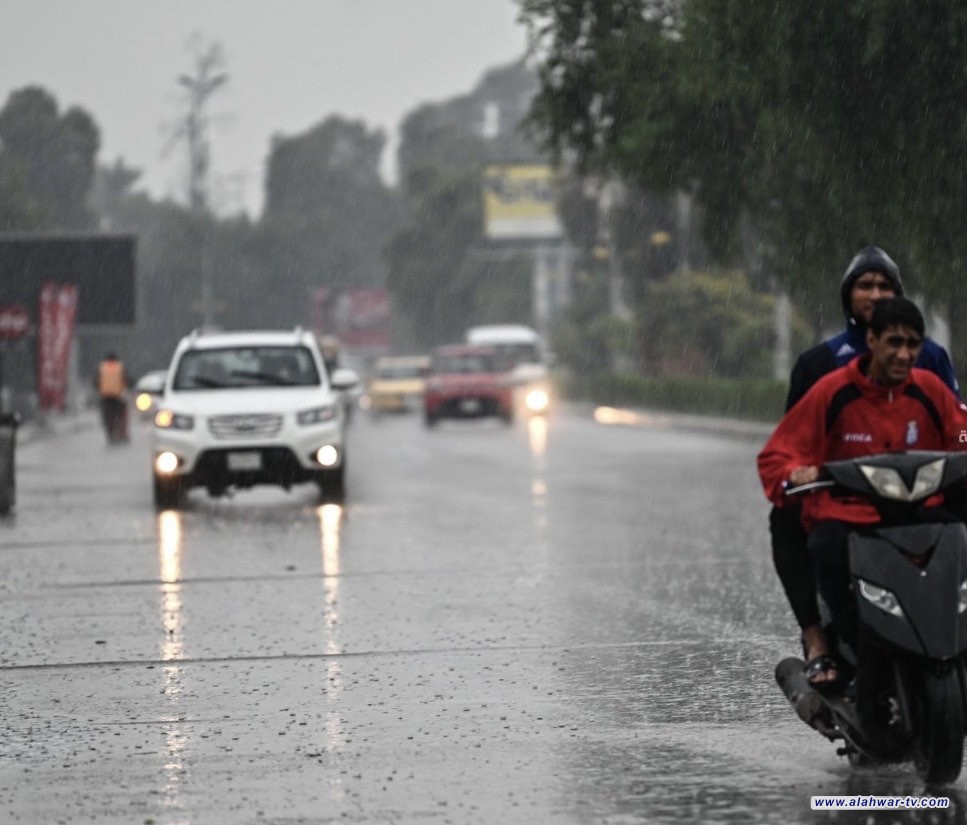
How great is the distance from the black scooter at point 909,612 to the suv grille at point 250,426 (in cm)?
1521

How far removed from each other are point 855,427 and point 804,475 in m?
0.40

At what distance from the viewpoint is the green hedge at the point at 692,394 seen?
148 ft

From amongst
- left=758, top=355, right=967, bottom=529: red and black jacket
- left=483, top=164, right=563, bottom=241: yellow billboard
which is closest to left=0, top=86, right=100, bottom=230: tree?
left=483, top=164, right=563, bottom=241: yellow billboard

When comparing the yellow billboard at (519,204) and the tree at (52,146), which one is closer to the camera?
the yellow billboard at (519,204)

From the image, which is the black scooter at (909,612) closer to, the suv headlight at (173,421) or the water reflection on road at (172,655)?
the water reflection on road at (172,655)

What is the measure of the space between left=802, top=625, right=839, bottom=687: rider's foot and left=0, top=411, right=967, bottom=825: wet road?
1.18 feet

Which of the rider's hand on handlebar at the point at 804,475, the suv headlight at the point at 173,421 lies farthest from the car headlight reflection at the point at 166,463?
the rider's hand on handlebar at the point at 804,475

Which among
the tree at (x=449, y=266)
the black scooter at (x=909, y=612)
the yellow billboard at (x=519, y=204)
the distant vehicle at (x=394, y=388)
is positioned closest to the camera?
the black scooter at (x=909, y=612)

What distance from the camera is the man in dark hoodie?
25.5 ft

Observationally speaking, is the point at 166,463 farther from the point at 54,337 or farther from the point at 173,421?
the point at 54,337

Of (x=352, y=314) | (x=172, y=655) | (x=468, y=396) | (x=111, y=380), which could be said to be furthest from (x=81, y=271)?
(x=172, y=655)

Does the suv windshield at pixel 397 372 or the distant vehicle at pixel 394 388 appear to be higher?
the suv windshield at pixel 397 372

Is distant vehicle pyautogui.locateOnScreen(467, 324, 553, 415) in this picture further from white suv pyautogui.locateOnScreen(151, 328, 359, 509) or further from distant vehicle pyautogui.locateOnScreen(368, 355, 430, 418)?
white suv pyautogui.locateOnScreen(151, 328, 359, 509)

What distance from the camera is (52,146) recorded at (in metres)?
112
